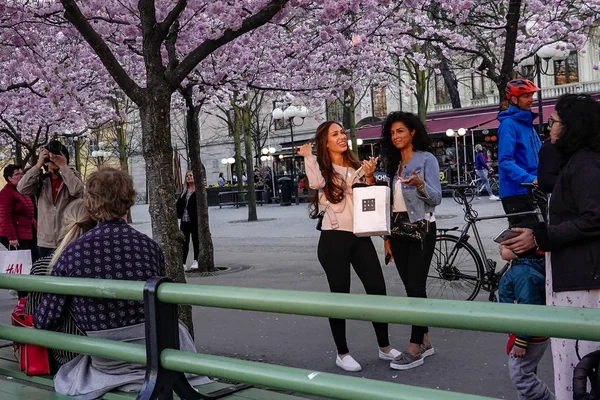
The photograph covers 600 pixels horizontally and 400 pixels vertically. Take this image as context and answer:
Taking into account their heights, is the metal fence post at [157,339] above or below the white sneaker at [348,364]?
above

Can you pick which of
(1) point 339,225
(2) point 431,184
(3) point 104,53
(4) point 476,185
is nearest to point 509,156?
(2) point 431,184

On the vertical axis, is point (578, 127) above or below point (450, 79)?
below

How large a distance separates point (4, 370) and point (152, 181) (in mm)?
2296

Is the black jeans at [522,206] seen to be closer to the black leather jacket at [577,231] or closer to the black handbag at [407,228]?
the black handbag at [407,228]

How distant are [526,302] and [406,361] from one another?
1984 mm

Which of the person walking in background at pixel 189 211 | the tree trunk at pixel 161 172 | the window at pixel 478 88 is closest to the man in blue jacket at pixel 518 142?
the tree trunk at pixel 161 172

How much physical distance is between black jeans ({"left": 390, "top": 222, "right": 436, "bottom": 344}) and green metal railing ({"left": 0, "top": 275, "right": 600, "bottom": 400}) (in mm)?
3252

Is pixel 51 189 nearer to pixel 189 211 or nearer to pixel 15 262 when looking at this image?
pixel 15 262

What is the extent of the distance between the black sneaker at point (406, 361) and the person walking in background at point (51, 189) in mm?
3750

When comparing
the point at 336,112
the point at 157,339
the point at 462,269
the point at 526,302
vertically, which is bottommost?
the point at 462,269

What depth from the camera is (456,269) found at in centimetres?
780

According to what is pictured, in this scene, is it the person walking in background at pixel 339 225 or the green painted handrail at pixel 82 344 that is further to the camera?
the person walking in background at pixel 339 225

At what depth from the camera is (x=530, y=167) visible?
6.76m

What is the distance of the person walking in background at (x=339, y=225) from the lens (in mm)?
5969
